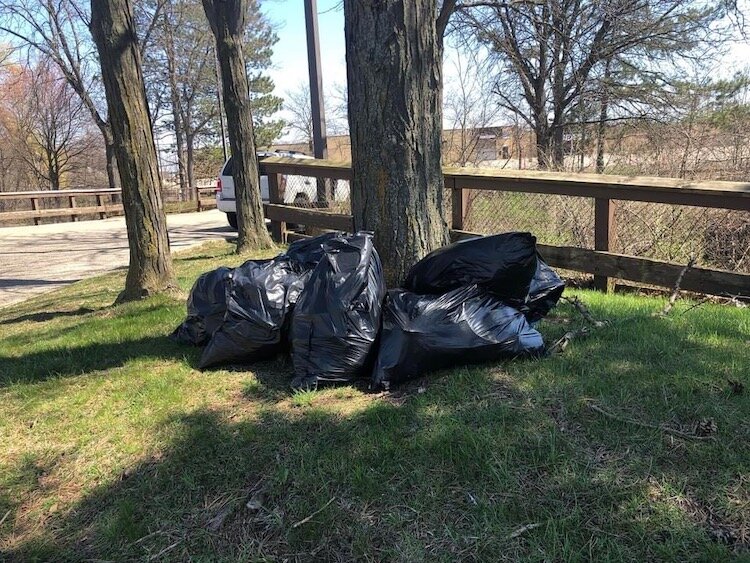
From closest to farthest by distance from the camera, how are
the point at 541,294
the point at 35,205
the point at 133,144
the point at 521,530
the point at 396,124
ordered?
the point at 521,530 → the point at 396,124 → the point at 541,294 → the point at 133,144 → the point at 35,205

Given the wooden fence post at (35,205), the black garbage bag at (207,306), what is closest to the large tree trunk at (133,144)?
the black garbage bag at (207,306)

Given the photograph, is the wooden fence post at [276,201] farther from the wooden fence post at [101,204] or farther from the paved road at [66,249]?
the wooden fence post at [101,204]

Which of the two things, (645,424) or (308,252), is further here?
(308,252)

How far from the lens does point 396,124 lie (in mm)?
3646

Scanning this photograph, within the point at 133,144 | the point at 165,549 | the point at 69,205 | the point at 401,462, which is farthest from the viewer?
the point at 69,205

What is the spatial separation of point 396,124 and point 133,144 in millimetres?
3029

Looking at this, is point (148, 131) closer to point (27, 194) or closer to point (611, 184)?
point (611, 184)

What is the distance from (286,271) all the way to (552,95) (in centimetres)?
1405

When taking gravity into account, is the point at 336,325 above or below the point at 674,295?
above

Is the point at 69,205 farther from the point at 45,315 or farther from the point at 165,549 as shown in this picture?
the point at 165,549

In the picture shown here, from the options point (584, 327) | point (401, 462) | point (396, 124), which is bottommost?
point (401, 462)

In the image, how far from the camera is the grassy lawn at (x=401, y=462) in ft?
6.72

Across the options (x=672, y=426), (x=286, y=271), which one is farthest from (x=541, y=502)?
(x=286, y=271)

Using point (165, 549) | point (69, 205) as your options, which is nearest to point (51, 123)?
point (69, 205)
